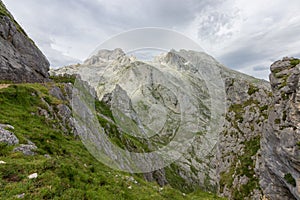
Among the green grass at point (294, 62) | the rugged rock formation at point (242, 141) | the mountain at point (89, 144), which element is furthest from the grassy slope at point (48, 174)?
the rugged rock formation at point (242, 141)

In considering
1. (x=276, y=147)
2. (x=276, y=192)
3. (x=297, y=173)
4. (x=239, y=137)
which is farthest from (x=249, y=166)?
(x=297, y=173)

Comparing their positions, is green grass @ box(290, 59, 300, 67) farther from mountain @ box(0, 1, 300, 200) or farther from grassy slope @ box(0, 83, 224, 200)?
grassy slope @ box(0, 83, 224, 200)

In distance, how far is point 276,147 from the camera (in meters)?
28.8

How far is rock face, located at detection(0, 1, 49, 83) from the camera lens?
3656cm

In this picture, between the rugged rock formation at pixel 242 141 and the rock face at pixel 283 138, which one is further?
the rugged rock formation at pixel 242 141

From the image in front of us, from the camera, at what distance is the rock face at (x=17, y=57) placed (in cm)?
3656

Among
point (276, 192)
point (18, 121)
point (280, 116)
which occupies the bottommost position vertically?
point (276, 192)

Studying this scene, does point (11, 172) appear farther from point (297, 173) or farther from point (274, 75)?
point (274, 75)

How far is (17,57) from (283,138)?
5225cm

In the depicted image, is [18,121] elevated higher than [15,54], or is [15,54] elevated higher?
[15,54]

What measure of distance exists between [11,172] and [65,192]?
374 centimetres

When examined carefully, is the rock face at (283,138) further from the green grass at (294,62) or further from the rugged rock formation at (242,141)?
the rugged rock formation at (242,141)

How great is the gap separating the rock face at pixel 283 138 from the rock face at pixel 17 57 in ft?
156

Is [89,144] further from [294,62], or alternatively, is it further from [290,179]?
[294,62]
